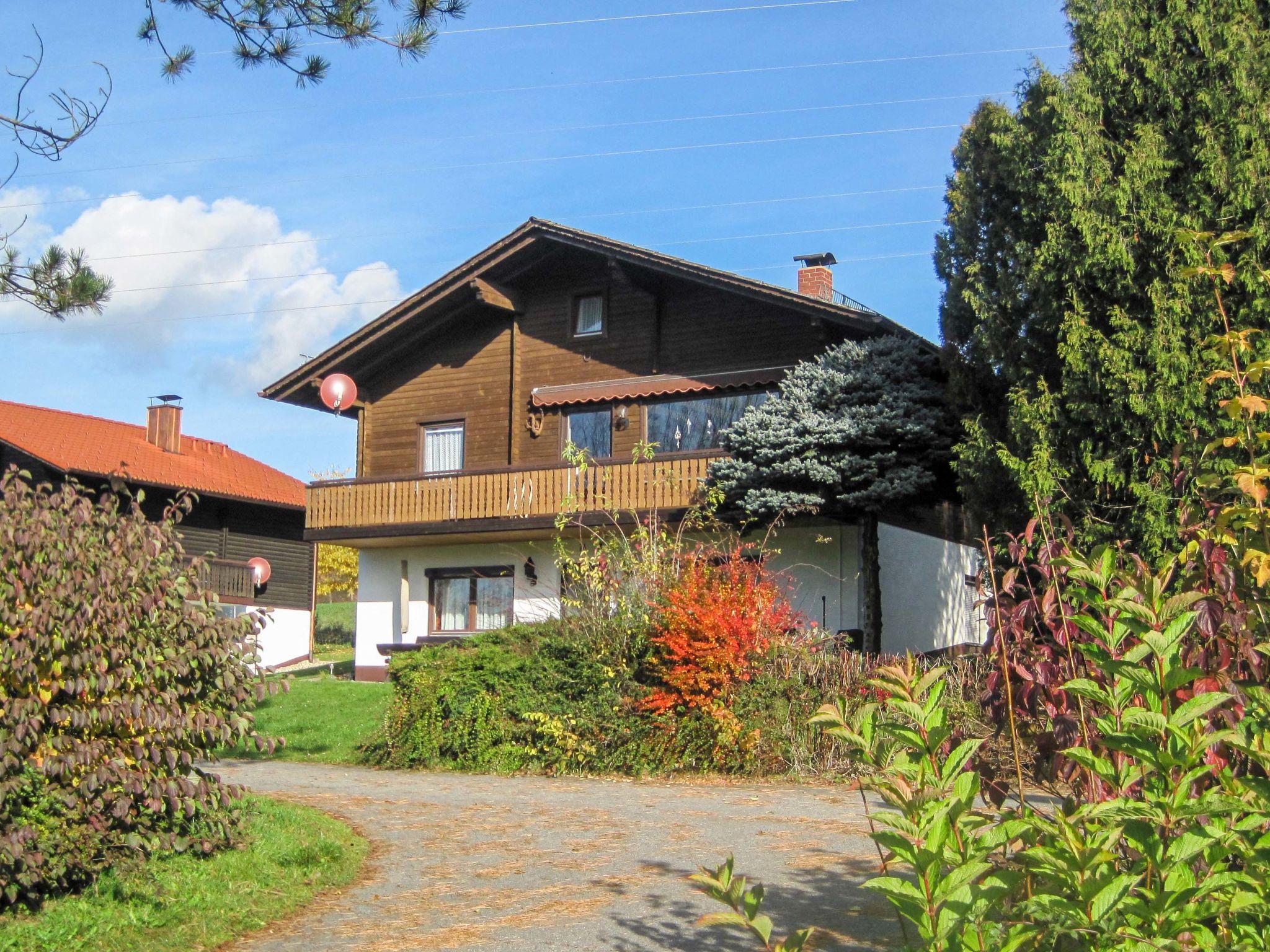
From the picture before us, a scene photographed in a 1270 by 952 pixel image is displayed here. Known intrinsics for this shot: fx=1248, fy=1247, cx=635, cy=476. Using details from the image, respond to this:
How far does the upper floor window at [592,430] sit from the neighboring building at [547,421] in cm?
4

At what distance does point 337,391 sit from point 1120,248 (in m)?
15.4

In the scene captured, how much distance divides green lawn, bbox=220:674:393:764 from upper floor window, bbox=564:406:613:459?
5.82 metres

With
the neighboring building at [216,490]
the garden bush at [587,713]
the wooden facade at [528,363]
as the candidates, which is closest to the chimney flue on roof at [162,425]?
the neighboring building at [216,490]

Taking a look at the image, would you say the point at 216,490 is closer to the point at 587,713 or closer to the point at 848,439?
the point at 848,439

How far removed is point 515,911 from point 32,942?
2.41 meters

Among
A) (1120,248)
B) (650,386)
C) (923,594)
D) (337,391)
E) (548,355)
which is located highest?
(548,355)

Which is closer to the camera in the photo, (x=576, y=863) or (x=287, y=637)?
(x=576, y=863)

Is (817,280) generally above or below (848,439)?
above

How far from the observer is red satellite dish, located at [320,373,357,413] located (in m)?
24.3

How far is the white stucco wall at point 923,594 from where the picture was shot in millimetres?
21062

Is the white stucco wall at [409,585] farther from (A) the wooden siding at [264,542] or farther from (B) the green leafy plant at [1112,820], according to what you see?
(B) the green leafy plant at [1112,820]

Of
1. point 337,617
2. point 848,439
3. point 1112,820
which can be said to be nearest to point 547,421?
point 848,439

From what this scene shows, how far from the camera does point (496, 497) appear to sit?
74.2 ft

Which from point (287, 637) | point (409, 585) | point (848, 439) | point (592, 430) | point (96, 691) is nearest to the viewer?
point (96, 691)
